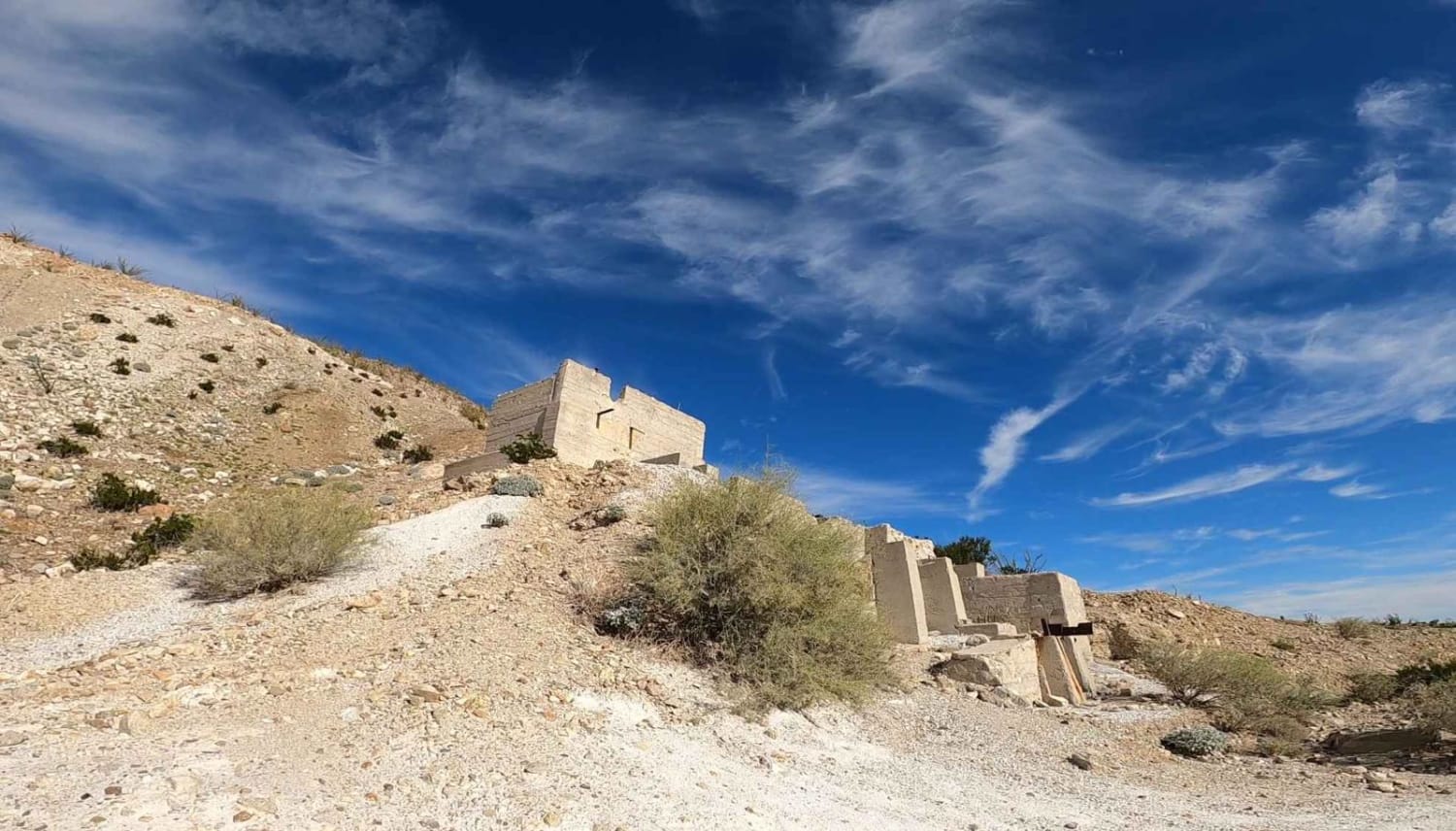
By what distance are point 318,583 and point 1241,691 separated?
53.1 feet

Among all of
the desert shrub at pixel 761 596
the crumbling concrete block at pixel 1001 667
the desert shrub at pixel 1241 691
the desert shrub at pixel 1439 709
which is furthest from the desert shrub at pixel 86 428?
the desert shrub at pixel 1439 709

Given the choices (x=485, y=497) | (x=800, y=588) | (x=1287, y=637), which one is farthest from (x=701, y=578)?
(x=1287, y=637)

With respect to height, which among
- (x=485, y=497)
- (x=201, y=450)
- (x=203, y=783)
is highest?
A: (x=201, y=450)

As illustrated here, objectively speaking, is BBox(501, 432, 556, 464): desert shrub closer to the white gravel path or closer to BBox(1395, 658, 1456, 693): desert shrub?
the white gravel path

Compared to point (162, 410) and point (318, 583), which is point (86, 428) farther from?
point (318, 583)

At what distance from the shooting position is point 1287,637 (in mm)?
24219

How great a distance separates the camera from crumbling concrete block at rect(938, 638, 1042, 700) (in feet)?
41.2

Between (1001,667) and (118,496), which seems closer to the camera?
(1001,667)

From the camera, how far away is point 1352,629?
2534 centimetres

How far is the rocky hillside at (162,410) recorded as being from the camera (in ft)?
51.4

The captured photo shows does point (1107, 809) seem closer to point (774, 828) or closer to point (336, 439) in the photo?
point (774, 828)

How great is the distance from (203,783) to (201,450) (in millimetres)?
20362

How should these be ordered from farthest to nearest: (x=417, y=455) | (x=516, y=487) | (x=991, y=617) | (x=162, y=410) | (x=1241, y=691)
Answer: (x=417, y=455), (x=162, y=410), (x=991, y=617), (x=516, y=487), (x=1241, y=691)

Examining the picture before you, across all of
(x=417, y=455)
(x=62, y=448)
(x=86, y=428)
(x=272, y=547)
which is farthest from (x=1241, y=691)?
(x=86, y=428)
